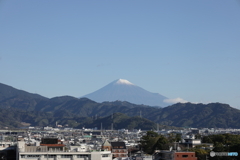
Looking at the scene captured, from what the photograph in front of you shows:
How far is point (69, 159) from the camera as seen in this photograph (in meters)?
47.7

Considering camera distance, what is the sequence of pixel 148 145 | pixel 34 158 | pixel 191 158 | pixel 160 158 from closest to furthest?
pixel 34 158
pixel 191 158
pixel 160 158
pixel 148 145

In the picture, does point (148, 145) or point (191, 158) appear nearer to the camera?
point (191, 158)

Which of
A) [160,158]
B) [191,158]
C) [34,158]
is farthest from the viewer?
[160,158]

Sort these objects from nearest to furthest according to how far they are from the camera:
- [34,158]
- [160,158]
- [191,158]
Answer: [34,158] → [191,158] → [160,158]

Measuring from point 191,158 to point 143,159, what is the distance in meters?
4.71

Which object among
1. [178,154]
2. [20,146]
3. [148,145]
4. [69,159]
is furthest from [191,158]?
[148,145]

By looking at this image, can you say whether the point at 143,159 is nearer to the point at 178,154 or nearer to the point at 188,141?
the point at 178,154

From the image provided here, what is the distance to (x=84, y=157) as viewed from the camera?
48031 millimetres

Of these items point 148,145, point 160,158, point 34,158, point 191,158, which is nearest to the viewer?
point 34,158

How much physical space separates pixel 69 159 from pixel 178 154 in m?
9.77

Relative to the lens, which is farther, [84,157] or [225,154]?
[225,154]

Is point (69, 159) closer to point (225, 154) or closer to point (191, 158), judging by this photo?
point (191, 158)

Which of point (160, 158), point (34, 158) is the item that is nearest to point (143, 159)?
point (160, 158)

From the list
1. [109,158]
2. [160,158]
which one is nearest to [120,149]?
[160,158]
